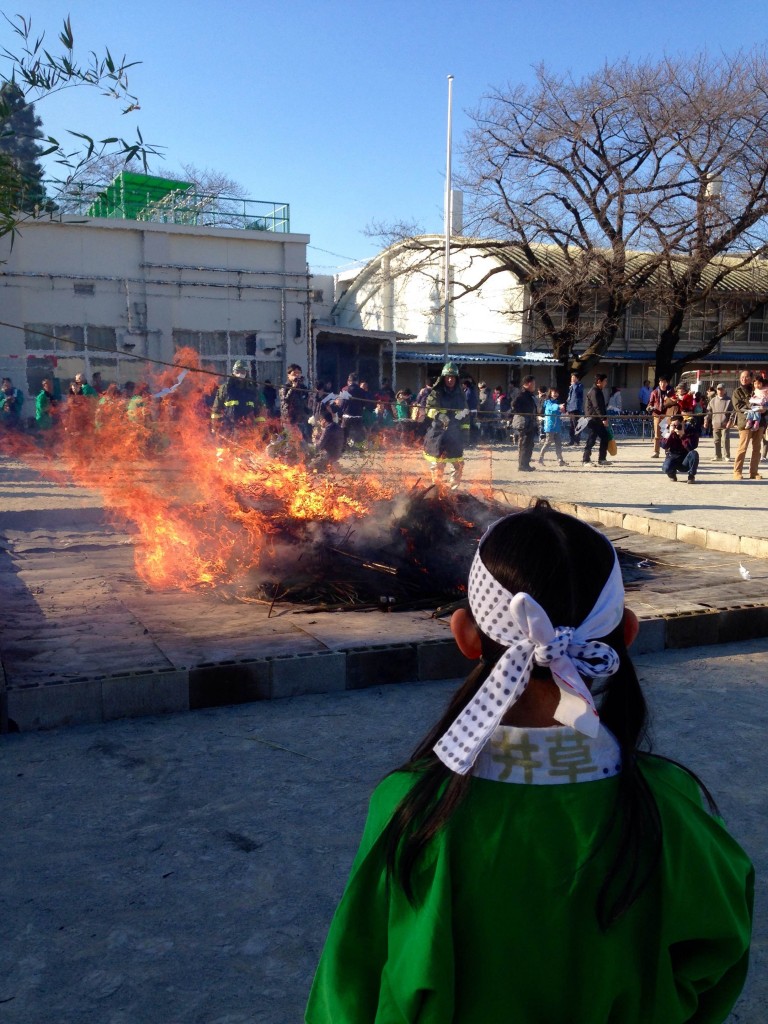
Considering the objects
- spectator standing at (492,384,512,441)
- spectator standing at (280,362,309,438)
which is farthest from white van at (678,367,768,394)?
spectator standing at (280,362,309,438)

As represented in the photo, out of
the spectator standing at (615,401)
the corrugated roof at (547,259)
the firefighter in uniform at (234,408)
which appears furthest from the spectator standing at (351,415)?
the spectator standing at (615,401)

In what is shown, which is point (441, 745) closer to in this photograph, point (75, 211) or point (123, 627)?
point (123, 627)

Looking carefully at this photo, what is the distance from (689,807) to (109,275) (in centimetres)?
2696

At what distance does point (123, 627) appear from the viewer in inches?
250

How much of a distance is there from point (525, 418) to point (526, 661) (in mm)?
18204

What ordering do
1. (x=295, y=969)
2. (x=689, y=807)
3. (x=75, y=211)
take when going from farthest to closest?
1. (x=75, y=211)
2. (x=295, y=969)
3. (x=689, y=807)

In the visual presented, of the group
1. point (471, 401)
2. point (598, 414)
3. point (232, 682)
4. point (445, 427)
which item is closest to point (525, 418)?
point (598, 414)

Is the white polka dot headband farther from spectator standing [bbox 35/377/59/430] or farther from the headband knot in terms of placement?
spectator standing [bbox 35/377/59/430]

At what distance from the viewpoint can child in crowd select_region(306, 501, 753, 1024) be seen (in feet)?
4.50

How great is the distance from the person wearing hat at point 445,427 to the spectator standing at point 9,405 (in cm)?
1233

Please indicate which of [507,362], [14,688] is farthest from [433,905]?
[507,362]

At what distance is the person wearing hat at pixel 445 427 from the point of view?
13438mm

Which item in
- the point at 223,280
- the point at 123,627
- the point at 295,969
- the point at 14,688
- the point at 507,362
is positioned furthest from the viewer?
the point at 507,362

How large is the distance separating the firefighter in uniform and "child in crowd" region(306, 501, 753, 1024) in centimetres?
1334
